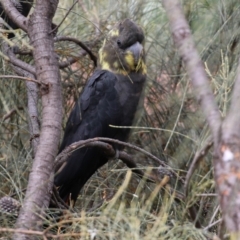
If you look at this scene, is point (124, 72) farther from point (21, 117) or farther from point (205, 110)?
point (205, 110)

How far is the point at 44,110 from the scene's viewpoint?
4.77 feet

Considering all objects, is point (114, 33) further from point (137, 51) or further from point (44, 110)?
point (44, 110)

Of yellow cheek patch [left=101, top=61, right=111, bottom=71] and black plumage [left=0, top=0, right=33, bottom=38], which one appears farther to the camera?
yellow cheek patch [left=101, top=61, right=111, bottom=71]

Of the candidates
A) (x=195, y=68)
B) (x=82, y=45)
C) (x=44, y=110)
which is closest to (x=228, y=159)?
(x=195, y=68)

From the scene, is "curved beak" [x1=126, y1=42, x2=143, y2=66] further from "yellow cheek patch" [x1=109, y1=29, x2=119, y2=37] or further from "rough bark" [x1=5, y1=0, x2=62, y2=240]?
"rough bark" [x1=5, y1=0, x2=62, y2=240]

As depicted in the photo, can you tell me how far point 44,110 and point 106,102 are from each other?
0.74 meters

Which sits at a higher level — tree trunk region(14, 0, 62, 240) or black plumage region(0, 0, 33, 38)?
black plumage region(0, 0, 33, 38)

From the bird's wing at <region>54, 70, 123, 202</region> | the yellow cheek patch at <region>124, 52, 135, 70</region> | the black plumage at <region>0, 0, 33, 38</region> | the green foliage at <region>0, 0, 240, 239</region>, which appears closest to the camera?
the green foliage at <region>0, 0, 240, 239</region>

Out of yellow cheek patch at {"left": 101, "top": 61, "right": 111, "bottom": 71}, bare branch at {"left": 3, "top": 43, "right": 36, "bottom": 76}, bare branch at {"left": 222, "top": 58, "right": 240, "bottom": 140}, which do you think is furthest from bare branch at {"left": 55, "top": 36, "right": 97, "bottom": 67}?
bare branch at {"left": 222, "top": 58, "right": 240, "bottom": 140}

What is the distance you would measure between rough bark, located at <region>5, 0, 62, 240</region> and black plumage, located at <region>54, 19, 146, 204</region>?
608mm

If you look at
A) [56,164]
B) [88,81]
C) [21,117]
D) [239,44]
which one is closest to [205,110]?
[56,164]

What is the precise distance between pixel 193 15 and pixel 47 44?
663 millimetres

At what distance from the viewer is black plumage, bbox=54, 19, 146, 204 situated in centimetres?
210

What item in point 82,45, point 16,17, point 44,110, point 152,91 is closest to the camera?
point 44,110
